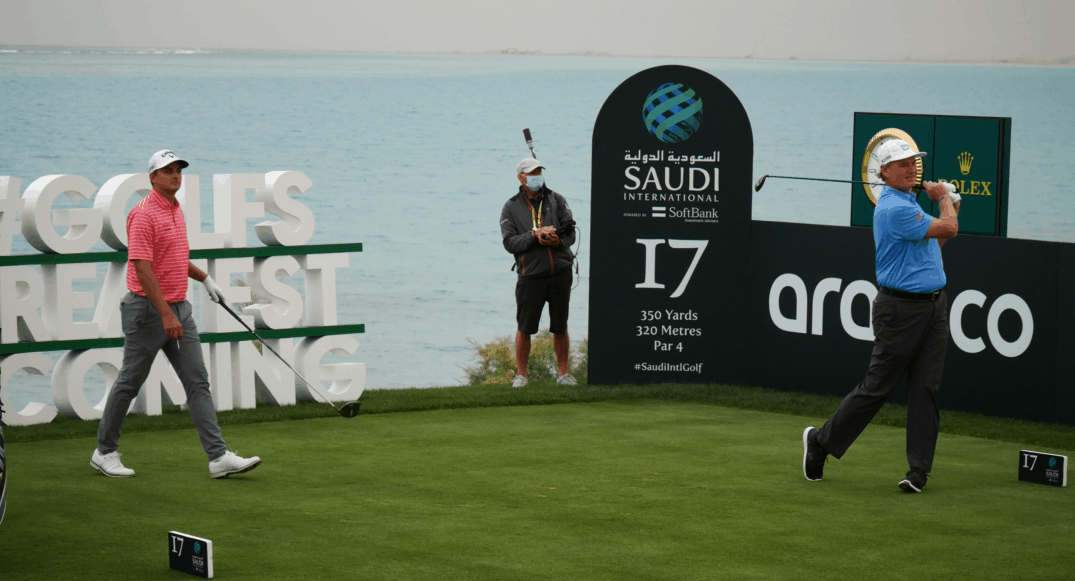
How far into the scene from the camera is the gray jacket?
11.6 metres

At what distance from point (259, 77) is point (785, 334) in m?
60.7

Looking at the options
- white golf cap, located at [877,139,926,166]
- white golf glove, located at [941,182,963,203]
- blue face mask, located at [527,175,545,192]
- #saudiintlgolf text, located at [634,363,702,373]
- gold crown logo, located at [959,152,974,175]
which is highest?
gold crown logo, located at [959,152,974,175]

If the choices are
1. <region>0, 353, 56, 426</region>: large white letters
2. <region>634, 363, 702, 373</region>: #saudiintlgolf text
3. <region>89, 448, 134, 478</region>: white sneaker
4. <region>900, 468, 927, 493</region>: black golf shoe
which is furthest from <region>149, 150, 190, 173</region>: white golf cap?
<region>634, 363, 702, 373</region>: #saudiintlgolf text

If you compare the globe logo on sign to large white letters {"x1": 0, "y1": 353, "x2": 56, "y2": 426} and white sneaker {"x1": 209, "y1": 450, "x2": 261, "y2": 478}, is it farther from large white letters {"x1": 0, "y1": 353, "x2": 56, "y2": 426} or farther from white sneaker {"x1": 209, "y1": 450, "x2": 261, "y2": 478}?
white sneaker {"x1": 209, "y1": 450, "x2": 261, "y2": 478}

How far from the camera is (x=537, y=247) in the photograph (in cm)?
1163

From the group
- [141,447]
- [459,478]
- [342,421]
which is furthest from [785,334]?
[141,447]

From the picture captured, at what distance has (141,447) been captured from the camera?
29.1ft

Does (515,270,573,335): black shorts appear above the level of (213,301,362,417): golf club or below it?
above

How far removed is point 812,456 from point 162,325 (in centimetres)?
356

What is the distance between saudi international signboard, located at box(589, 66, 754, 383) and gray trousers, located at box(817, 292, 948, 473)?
4.38m

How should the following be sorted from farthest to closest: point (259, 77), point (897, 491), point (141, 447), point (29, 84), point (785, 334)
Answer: point (259, 77)
point (29, 84)
point (785, 334)
point (141, 447)
point (897, 491)

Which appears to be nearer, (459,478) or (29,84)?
(459,478)

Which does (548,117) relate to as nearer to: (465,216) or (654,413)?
A: (465,216)

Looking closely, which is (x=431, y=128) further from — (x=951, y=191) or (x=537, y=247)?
(x=951, y=191)
